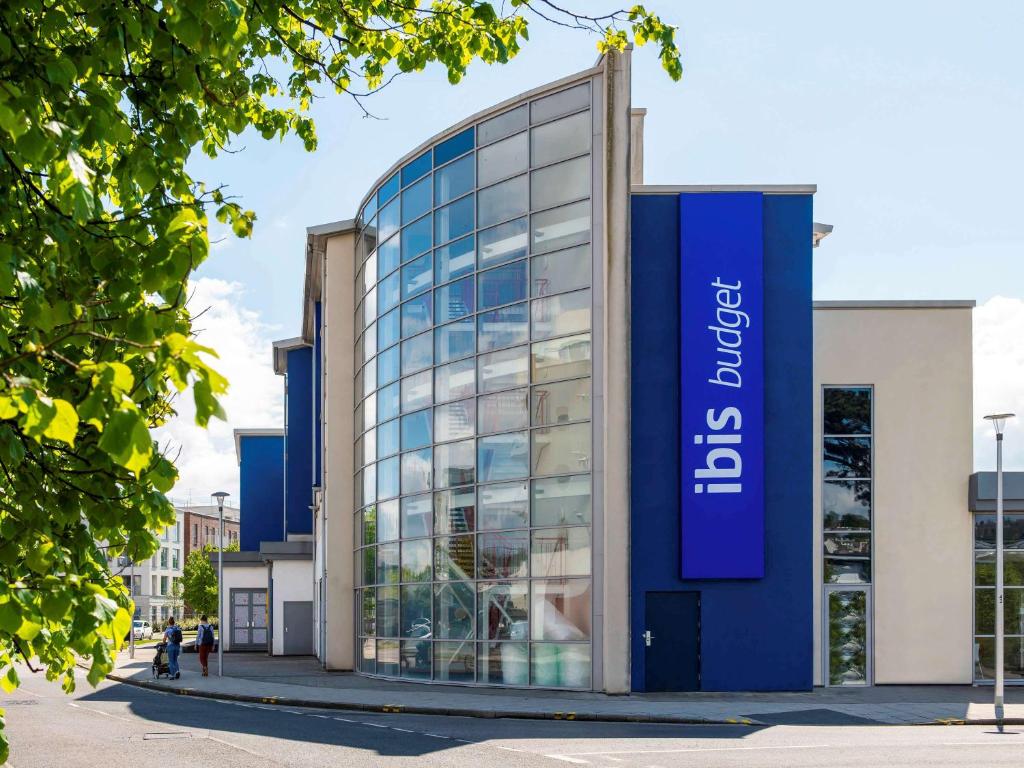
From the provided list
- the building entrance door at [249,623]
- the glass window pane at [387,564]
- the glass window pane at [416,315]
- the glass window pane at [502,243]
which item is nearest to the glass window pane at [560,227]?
the glass window pane at [502,243]

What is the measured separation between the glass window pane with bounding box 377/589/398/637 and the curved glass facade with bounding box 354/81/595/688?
2.8 inches

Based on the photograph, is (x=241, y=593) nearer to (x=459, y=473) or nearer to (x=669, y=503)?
(x=459, y=473)

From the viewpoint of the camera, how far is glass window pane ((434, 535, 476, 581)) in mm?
26625

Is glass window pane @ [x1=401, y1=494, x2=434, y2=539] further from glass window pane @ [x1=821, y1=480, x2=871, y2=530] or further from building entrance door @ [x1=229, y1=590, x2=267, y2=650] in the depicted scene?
building entrance door @ [x1=229, y1=590, x2=267, y2=650]

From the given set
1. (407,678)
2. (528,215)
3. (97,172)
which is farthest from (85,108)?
(407,678)

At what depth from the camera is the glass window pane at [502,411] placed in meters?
25.9

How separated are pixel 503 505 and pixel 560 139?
25.9 ft

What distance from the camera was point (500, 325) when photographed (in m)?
26.4

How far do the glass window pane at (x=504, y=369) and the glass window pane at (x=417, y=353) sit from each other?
2109 mm

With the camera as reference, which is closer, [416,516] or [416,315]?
[416,516]

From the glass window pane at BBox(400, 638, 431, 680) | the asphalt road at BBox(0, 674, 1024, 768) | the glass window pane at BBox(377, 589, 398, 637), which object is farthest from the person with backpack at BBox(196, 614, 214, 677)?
the asphalt road at BBox(0, 674, 1024, 768)

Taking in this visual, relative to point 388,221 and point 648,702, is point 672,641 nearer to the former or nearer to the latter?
point 648,702

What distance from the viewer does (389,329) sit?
1208 inches

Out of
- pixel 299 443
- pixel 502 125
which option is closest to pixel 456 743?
pixel 502 125
